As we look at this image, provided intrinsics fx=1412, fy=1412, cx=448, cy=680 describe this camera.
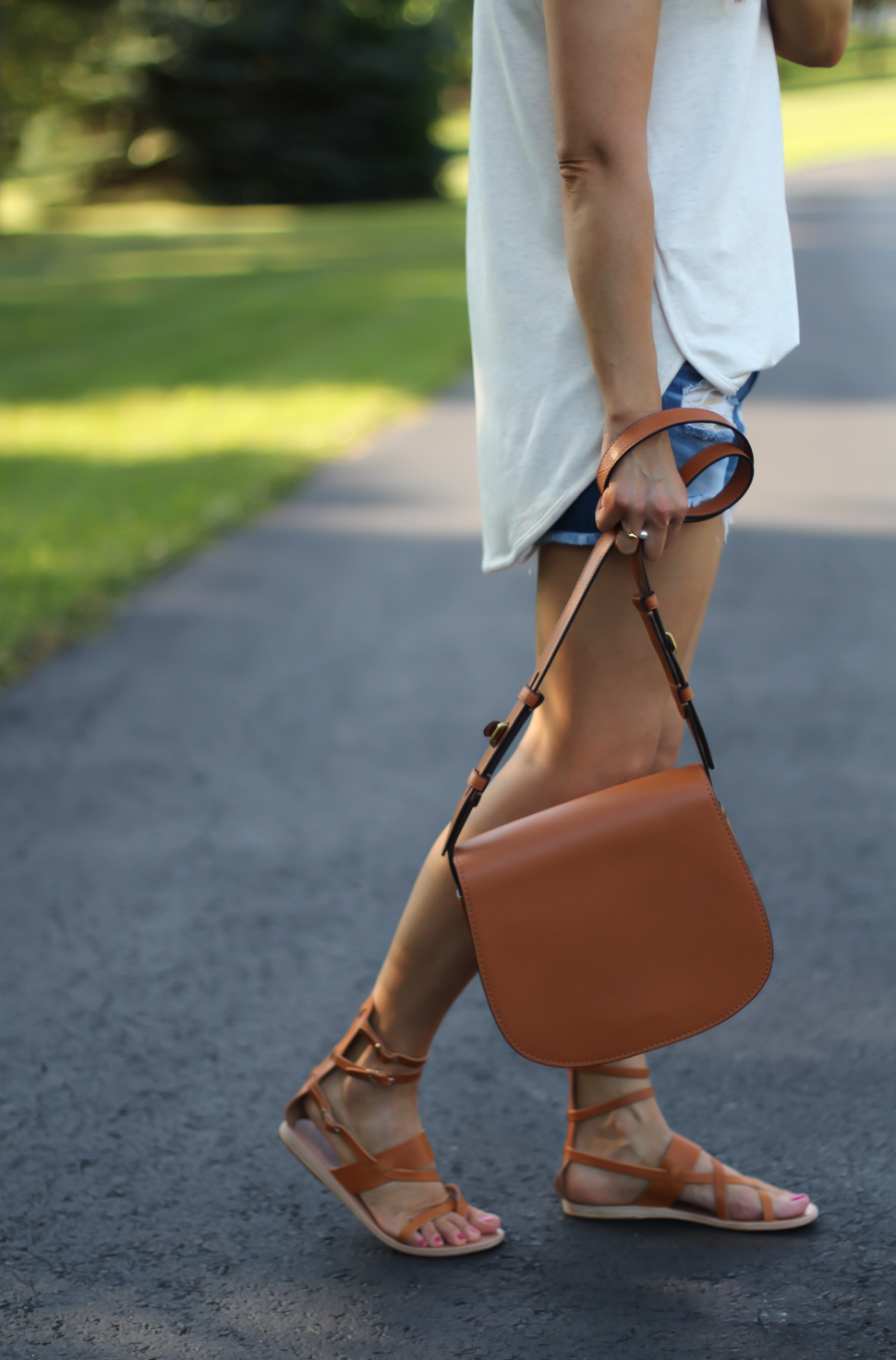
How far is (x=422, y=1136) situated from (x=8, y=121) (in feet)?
121

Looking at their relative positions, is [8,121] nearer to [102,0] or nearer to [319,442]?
[102,0]

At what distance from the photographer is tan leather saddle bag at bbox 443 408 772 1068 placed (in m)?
1.76

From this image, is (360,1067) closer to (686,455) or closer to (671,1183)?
(671,1183)

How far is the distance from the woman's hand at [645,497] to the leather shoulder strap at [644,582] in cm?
1

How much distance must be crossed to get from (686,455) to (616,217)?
0.99ft

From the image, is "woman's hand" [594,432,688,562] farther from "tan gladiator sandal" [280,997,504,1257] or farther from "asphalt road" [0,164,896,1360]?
"asphalt road" [0,164,896,1360]

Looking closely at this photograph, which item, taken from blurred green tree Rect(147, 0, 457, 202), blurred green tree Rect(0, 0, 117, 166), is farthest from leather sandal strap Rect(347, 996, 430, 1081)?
blurred green tree Rect(147, 0, 457, 202)

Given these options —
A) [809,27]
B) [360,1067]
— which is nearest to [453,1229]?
[360,1067]

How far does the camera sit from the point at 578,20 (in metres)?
1.57

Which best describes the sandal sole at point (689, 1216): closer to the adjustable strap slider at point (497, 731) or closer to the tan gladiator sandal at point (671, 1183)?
the tan gladiator sandal at point (671, 1183)

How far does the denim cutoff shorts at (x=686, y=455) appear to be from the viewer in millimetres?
1744

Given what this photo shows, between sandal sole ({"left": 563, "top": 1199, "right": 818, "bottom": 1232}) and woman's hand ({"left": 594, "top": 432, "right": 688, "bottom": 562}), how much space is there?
38.1 inches

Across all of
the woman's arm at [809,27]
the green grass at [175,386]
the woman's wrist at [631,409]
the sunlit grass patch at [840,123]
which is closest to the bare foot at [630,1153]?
the woman's wrist at [631,409]

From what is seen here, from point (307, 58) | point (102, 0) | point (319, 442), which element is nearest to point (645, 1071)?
point (319, 442)
